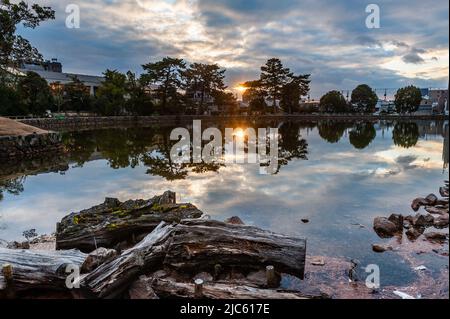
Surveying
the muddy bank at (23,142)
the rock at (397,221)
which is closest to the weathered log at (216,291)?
the rock at (397,221)

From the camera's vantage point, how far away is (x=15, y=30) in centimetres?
2838

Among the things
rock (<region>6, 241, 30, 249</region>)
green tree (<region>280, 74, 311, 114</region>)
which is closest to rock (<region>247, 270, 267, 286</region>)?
rock (<region>6, 241, 30, 249</region>)

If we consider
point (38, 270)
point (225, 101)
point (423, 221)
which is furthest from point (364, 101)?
point (38, 270)

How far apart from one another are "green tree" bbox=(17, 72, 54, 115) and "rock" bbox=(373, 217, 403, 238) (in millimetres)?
42653

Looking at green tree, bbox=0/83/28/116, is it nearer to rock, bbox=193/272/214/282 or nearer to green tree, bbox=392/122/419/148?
rock, bbox=193/272/214/282

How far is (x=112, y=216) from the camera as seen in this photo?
7.70 metres

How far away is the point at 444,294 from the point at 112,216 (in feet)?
21.2

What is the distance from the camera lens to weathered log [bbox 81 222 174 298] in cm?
471

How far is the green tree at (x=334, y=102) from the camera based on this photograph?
85.3 meters

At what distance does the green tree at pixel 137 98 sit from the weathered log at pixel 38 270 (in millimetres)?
53302

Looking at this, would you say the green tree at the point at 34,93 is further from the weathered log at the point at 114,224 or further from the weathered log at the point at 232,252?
the weathered log at the point at 232,252

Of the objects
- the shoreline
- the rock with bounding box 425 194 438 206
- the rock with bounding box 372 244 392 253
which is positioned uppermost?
the shoreline

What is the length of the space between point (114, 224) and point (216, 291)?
11.0 feet
